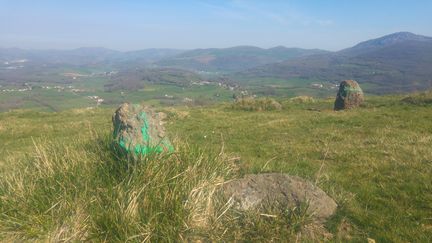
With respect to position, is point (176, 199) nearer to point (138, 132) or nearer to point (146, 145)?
point (146, 145)

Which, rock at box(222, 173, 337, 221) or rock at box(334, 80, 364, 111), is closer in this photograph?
rock at box(222, 173, 337, 221)

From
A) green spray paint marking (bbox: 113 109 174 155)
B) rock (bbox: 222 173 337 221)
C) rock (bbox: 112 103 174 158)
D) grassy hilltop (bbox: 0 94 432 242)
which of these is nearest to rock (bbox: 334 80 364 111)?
grassy hilltop (bbox: 0 94 432 242)

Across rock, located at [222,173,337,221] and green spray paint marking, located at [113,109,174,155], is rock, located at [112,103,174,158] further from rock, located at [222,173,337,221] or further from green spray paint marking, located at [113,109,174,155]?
rock, located at [222,173,337,221]

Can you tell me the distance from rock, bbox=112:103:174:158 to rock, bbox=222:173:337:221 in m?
1.39

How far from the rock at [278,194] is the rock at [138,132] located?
139cm

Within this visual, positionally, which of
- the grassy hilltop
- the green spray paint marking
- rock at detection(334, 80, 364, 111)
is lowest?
rock at detection(334, 80, 364, 111)

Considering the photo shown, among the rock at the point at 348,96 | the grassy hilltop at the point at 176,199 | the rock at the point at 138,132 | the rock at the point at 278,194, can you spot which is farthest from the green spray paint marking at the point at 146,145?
the rock at the point at 348,96

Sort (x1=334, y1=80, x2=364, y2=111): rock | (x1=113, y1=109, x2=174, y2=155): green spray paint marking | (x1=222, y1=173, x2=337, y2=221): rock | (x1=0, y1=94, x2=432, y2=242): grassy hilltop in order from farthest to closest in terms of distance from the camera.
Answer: (x1=334, y1=80, x2=364, y2=111): rock → (x1=113, y1=109, x2=174, y2=155): green spray paint marking → (x1=222, y1=173, x2=337, y2=221): rock → (x1=0, y1=94, x2=432, y2=242): grassy hilltop

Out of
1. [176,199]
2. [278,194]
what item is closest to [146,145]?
[176,199]

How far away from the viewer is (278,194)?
5.96 metres

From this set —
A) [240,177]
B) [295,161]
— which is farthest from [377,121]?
[240,177]

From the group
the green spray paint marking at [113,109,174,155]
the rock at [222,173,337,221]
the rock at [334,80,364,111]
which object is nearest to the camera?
the rock at [222,173,337,221]

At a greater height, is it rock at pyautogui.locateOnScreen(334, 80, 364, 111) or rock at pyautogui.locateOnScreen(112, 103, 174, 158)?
rock at pyautogui.locateOnScreen(112, 103, 174, 158)

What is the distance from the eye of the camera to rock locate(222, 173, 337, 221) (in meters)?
5.70
